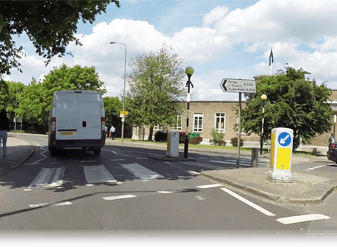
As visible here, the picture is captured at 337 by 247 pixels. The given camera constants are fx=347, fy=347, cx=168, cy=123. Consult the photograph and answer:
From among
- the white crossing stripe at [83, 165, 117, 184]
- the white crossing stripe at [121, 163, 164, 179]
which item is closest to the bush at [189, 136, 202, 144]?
the white crossing stripe at [121, 163, 164, 179]

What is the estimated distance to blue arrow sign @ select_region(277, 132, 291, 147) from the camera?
8.47 metres

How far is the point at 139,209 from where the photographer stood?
5.63 metres

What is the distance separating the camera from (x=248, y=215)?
17.7 feet

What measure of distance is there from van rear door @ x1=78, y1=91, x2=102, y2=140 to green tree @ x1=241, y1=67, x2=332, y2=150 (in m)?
15.0

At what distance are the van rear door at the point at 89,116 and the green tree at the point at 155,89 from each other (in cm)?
2276

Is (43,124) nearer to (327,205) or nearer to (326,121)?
(326,121)

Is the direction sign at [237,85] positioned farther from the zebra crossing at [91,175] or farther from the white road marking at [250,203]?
the white road marking at [250,203]

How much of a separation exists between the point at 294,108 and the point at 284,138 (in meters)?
18.5

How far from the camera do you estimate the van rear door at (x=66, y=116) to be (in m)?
13.6

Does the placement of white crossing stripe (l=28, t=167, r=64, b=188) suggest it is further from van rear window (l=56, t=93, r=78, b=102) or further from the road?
van rear window (l=56, t=93, r=78, b=102)

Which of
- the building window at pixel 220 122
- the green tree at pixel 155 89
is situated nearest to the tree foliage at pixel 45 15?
the green tree at pixel 155 89

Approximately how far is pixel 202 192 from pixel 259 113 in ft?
65.5

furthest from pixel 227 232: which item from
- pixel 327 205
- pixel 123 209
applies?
pixel 327 205

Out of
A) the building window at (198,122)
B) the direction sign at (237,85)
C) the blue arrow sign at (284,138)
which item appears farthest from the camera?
the building window at (198,122)
